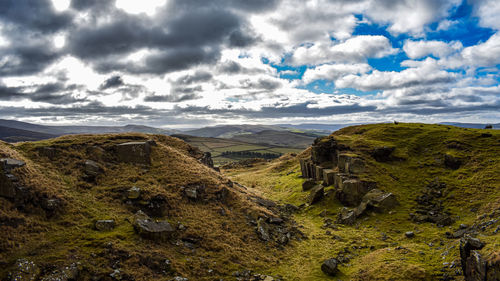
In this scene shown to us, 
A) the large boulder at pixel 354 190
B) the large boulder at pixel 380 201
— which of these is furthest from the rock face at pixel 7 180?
the large boulder at pixel 380 201

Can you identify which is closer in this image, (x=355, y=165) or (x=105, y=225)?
(x=105, y=225)

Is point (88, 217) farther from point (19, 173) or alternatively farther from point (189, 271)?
point (189, 271)

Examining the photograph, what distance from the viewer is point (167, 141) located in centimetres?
4138

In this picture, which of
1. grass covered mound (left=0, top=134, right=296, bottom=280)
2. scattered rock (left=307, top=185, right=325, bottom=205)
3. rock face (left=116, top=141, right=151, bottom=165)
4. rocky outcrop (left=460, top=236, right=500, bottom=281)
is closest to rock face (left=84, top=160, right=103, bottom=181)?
grass covered mound (left=0, top=134, right=296, bottom=280)

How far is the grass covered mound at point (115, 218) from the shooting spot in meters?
14.4

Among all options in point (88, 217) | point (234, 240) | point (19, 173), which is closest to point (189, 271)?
point (234, 240)

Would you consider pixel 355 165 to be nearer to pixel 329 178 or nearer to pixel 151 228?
pixel 329 178

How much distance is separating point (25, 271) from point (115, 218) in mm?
6861

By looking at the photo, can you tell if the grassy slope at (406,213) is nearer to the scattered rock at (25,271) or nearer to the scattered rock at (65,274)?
the scattered rock at (65,274)

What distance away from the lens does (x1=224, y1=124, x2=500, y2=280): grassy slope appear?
17.9 metres

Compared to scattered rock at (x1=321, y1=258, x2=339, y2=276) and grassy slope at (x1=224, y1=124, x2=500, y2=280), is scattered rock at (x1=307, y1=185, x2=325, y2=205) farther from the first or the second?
scattered rock at (x1=321, y1=258, x2=339, y2=276)

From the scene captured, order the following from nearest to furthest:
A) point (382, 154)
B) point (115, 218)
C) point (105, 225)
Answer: point (105, 225) → point (115, 218) → point (382, 154)

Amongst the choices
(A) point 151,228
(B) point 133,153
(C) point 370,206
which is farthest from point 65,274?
(C) point 370,206

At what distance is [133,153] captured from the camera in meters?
29.1
